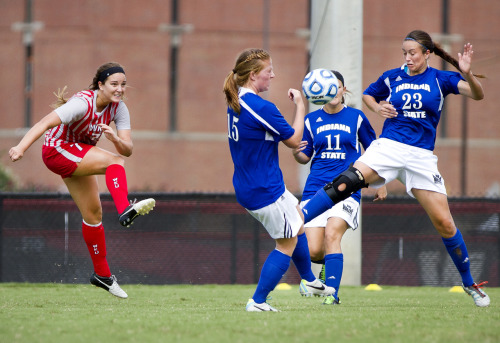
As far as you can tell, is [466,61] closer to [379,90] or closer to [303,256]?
[379,90]

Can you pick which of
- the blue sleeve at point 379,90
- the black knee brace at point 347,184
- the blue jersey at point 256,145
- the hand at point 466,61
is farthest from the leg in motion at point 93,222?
the hand at point 466,61

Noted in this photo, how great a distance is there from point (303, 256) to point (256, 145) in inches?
46.7

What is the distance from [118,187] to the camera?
6805 mm

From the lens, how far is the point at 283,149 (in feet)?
103

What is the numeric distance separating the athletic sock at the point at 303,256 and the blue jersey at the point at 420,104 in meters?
1.18

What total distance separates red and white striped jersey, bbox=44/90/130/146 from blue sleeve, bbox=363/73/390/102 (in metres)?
2.27

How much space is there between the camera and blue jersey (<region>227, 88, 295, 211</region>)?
5.53 m

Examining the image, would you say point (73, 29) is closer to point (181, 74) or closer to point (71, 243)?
point (181, 74)

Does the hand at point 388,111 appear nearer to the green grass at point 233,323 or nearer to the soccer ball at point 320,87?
the soccer ball at point 320,87

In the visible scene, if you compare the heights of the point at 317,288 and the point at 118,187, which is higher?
the point at 118,187

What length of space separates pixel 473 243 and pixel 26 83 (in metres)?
24.5

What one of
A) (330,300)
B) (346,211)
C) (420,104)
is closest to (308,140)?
(346,211)

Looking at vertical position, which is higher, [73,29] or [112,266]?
[73,29]

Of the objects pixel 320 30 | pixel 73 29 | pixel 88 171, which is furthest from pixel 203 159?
pixel 88 171
